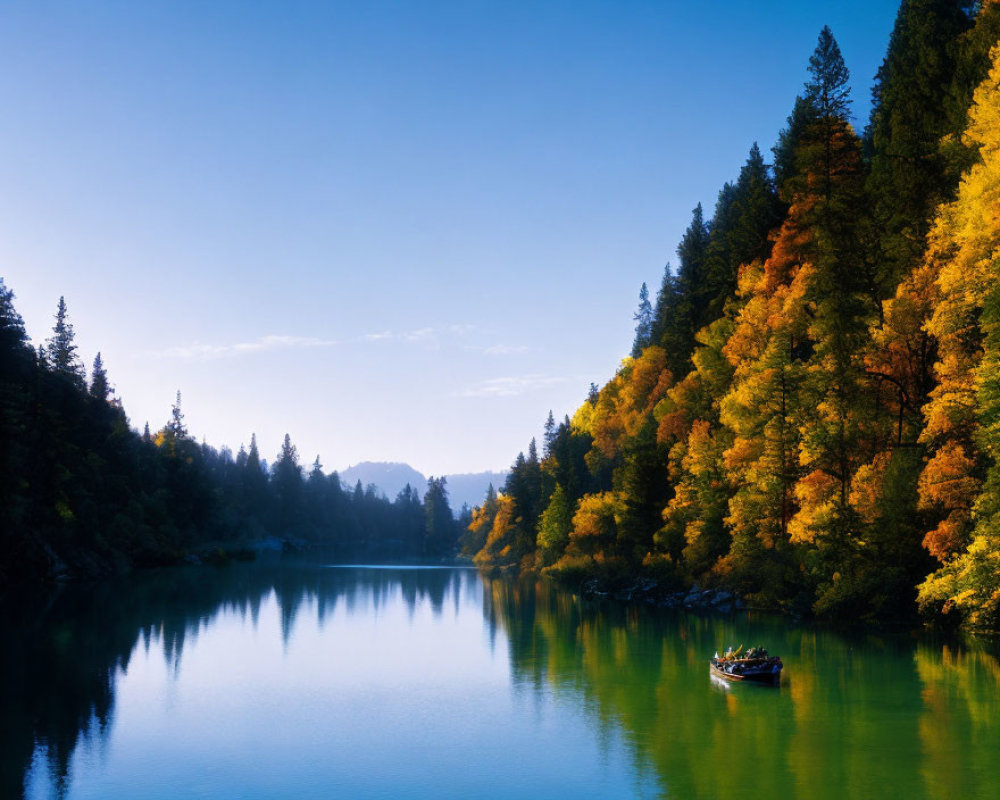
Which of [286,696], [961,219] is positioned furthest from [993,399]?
[286,696]

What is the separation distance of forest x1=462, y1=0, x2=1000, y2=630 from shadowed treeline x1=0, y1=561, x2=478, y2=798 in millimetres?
25147

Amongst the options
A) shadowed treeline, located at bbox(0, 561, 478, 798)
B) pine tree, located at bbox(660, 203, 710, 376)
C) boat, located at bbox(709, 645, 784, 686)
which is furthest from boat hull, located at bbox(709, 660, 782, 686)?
pine tree, located at bbox(660, 203, 710, 376)

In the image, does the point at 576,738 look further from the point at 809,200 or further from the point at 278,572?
the point at 278,572

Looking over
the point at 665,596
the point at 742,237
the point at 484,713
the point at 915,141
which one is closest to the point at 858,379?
the point at 915,141

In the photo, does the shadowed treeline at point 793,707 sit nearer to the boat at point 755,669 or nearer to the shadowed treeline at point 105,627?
the boat at point 755,669

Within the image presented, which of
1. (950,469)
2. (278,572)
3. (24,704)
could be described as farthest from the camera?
(278,572)

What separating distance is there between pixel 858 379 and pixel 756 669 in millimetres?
21814

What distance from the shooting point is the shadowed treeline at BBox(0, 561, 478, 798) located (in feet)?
79.8

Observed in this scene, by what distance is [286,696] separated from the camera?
31422mm

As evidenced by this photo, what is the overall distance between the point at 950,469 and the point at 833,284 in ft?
57.0

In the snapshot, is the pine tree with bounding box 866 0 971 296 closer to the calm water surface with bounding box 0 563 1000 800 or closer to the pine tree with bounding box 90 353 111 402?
the calm water surface with bounding box 0 563 1000 800

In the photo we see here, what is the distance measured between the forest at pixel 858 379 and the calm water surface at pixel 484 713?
4.16 metres

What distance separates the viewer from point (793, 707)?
27281 mm

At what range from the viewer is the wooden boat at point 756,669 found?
3038 cm
